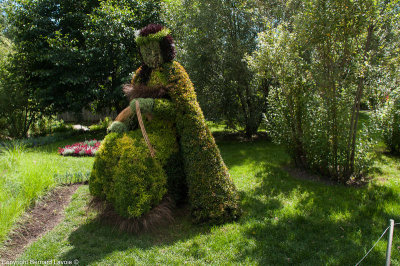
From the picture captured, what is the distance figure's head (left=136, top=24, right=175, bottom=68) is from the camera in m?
4.07

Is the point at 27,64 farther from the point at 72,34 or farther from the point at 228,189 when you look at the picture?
the point at 228,189

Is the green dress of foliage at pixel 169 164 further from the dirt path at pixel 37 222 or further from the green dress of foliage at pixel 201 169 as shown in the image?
the dirt path at pixel 37 222

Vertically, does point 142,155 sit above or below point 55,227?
above

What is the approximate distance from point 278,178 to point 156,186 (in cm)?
342

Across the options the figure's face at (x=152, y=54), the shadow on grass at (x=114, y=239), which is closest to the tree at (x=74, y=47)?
the figure's face at (x=152, y=54)

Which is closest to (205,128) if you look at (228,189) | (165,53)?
(228,189)

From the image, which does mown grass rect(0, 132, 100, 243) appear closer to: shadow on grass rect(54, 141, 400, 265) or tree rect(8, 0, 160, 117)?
shadow on grass rect(54, 141, 400, 265)

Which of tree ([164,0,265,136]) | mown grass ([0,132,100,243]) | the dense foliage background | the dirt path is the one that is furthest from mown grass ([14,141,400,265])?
tree ([164,0,265,136])

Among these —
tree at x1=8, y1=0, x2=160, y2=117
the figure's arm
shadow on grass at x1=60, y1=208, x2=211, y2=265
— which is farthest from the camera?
tree at x1=8, y1=0, x2=160, y2=117

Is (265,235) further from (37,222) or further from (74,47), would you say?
(74,47)

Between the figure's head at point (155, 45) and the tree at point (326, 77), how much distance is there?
243 centimetres

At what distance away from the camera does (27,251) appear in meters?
3.44

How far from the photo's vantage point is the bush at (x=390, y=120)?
5.02m

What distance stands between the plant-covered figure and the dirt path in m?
1.00
